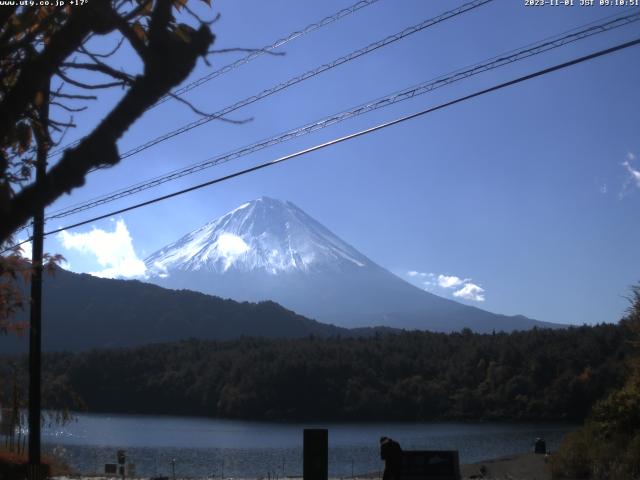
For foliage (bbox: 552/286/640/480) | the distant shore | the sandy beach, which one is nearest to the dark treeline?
the sandy beach

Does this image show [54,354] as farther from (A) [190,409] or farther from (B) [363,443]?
(B) [363,443]

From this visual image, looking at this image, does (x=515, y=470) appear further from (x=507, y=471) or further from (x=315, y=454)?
(x=315, y=454)

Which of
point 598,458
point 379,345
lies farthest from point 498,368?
point 598,458

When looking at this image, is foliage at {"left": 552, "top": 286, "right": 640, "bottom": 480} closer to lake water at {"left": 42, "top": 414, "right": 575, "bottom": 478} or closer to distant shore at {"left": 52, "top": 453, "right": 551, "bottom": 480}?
distant shore at {"left": 52, "top": 453, "right": 551, "bottom": 480}

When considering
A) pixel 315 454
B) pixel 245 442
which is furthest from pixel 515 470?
pixel 245 442

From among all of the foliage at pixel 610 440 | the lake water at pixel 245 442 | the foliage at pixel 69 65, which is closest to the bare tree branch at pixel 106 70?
the foliage at pixel 69 65

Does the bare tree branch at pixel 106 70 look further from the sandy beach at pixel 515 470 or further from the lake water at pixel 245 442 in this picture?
the lake water at pixel 245 442
